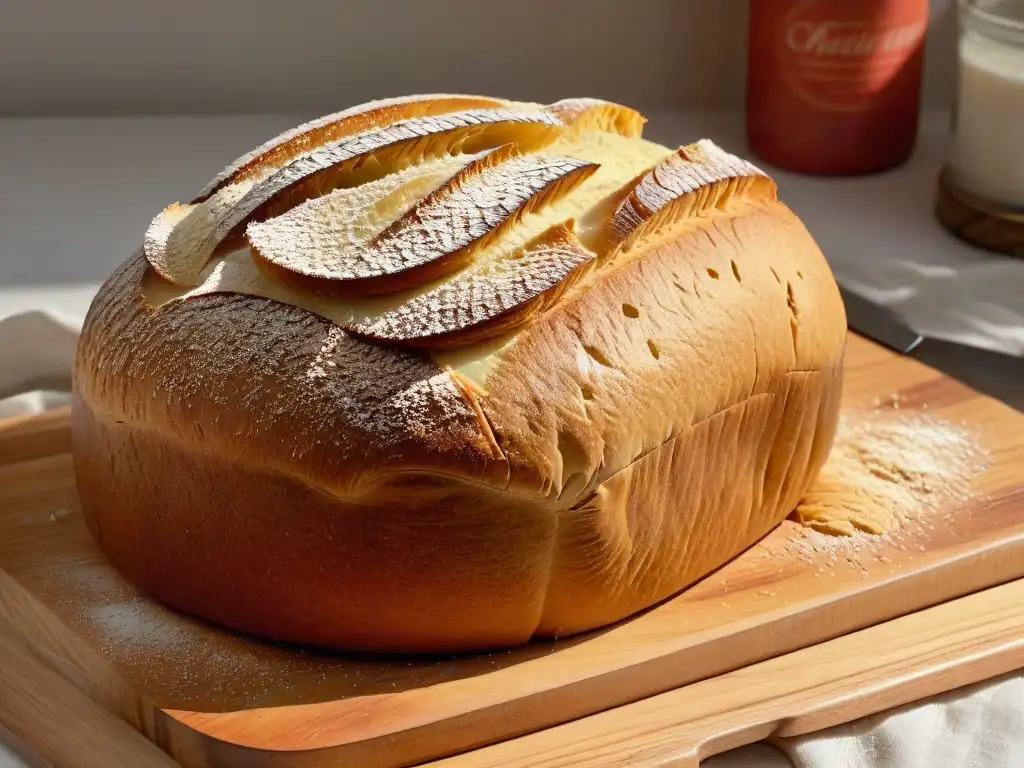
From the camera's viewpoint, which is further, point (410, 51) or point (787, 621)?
point (410, 51)

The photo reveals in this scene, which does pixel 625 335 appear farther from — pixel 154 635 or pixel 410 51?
pixel 410 51

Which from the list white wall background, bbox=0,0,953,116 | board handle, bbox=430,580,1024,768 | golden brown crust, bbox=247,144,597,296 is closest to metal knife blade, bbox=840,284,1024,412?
board handle, bbox=430,580,1024,768

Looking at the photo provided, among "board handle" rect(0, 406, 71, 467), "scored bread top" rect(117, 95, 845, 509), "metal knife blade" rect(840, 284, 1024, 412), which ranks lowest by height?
"metal knife blade" rect(840, 284, 1024, 412)

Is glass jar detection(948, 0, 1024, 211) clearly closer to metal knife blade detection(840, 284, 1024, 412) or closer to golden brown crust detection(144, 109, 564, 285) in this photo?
metal knife blade detection(840, 284, 1024, 412)

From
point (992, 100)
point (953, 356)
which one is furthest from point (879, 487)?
point (992, 100)

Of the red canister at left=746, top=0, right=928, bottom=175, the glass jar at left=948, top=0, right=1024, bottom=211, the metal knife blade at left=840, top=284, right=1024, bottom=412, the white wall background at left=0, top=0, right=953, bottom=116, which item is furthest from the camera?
the white wall background at left=0, top=0, right=953, bottom=116

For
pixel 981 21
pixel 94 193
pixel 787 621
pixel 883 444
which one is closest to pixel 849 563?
pixel 787 621
